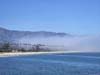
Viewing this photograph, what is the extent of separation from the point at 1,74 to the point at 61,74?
10319 millimetres

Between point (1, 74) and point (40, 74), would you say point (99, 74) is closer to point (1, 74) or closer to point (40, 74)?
point (40, 74)

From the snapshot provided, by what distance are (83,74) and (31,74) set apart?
29.4 feet

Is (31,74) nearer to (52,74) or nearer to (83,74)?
(52,74)

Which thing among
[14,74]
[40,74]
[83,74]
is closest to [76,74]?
[83,74]

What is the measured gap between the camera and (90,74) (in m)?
55.7

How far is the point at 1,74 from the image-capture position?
183ft

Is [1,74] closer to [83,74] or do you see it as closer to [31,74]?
[31,74]

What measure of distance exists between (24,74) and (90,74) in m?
11.4

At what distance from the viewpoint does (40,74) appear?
56.2 m

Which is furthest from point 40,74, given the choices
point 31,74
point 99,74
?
point 99,74

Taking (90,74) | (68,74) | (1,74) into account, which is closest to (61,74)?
(68,74)

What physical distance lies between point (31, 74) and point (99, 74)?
1169 centimetres

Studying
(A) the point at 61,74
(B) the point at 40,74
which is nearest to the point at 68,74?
(A) the point at 61,74

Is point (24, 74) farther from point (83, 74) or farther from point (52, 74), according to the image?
point (83, 74)
